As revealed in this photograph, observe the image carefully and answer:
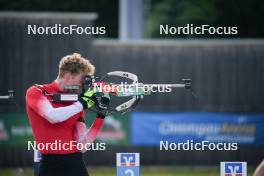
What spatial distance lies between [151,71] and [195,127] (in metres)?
1.99

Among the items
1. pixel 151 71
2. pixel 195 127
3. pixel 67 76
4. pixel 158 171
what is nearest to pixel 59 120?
pixel 67 76

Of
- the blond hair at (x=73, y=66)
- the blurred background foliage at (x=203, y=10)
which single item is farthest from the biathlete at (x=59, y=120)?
the blurred background foliage at (x=203, y=10)

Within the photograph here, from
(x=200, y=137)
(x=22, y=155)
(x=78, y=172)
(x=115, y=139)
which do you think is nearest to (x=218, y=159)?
(x=200, y=137)

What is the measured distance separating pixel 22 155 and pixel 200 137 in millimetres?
4034

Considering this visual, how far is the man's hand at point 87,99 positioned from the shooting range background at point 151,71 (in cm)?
940

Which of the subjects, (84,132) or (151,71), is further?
(151,71)

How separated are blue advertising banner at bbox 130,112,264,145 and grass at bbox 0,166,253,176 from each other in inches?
26.2

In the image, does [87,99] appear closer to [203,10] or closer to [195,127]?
[195,127]

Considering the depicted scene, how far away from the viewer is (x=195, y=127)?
54.1 feet

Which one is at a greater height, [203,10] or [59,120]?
[203,10]

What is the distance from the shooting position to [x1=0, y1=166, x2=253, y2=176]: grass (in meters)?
14.9

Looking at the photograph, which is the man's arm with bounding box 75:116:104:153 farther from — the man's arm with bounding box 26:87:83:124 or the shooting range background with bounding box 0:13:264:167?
the shooting range background with bounding box 0:13:264:167

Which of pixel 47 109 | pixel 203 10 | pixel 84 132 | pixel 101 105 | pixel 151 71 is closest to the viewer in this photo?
pixel 47 109

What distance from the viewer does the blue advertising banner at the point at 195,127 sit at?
16.4 m
